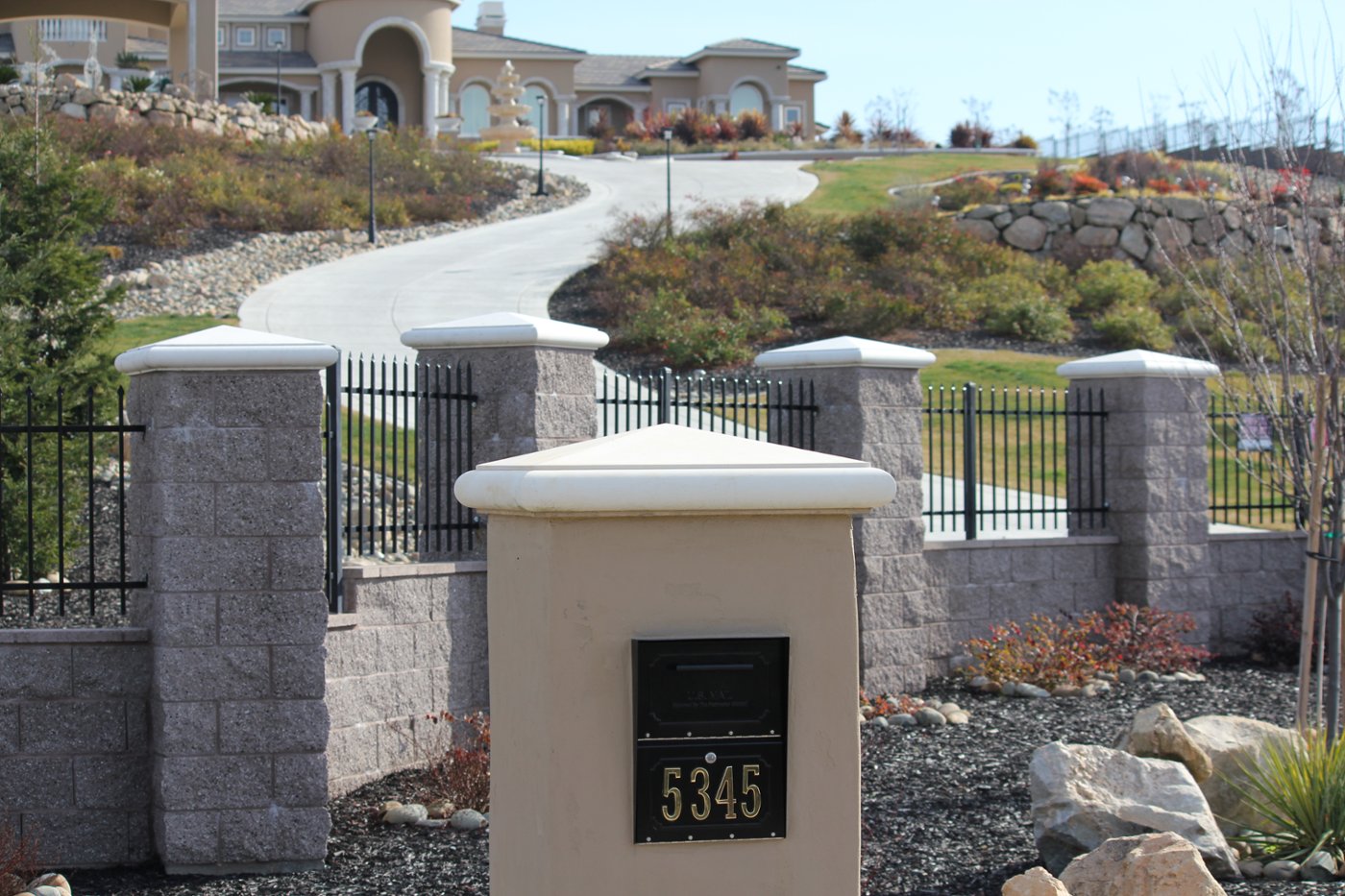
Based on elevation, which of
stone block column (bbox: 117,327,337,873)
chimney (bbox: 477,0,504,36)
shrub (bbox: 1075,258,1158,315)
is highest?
chimney (bbox: 477,0,504,36)

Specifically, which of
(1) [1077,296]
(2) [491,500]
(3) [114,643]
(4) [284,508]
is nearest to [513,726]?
(2) [491,500]

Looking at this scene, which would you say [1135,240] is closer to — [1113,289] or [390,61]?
[1113,289]

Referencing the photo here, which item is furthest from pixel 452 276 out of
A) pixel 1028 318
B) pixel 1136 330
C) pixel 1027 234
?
pixel 1027 234

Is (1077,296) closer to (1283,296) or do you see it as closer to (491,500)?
(1283,296)

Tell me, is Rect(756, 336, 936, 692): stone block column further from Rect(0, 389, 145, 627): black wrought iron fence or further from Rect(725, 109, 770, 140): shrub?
Rect(725, 109, 770, 140): shrub

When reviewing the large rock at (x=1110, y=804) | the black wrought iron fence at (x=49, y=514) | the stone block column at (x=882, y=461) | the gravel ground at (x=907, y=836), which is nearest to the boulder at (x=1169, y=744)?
the large rock at (x=1110, y=804)

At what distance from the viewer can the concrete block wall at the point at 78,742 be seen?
652 cm

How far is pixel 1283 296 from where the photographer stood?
7.36m

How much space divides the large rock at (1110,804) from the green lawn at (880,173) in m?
24.9

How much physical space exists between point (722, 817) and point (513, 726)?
542 mm

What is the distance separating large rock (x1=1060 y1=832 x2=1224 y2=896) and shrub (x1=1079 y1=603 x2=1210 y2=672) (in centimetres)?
560

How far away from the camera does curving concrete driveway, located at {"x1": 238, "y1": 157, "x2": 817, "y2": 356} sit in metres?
19.3

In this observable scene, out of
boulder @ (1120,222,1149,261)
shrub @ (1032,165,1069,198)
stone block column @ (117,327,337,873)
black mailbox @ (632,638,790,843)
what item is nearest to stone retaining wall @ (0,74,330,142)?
shrub @ (1032,165,1069,198)

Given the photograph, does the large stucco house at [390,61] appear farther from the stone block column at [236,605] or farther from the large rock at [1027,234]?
the stone block column at [236,605]
